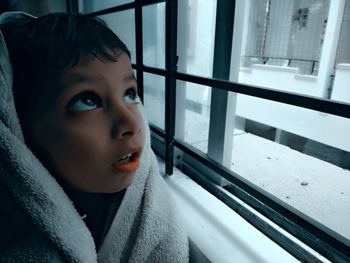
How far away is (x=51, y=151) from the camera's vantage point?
1.12ft

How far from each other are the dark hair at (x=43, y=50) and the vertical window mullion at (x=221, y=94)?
36cm

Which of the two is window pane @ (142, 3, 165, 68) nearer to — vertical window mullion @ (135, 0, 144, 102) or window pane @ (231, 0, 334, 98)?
vertical window mullion @ (135, 0, 144, 102)

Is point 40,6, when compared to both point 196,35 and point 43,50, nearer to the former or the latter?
point 196,35

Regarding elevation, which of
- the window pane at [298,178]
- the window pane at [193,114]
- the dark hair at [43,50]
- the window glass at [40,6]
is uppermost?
the window glass at [40,6]

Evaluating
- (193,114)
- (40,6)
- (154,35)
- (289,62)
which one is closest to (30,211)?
(193,114)

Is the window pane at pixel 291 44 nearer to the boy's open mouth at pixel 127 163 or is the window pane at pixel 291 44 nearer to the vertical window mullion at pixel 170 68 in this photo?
the vertical window mullion at pixel 170 68

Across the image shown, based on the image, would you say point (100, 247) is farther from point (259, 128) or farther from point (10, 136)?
point (259, 128)

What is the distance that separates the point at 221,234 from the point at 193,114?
430 mm

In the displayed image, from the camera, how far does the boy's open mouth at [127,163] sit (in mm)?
359

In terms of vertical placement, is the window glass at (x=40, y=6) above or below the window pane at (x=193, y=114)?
above

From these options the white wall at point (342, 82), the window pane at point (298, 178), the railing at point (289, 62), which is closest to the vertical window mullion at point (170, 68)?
the window pane at point (298, 178)

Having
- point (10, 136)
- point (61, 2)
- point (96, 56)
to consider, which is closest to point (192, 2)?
point (96, 56)

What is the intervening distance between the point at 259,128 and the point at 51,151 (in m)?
2.94

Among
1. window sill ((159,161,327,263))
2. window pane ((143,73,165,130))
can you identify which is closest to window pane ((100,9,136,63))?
window pane ((143,73,165,130))
